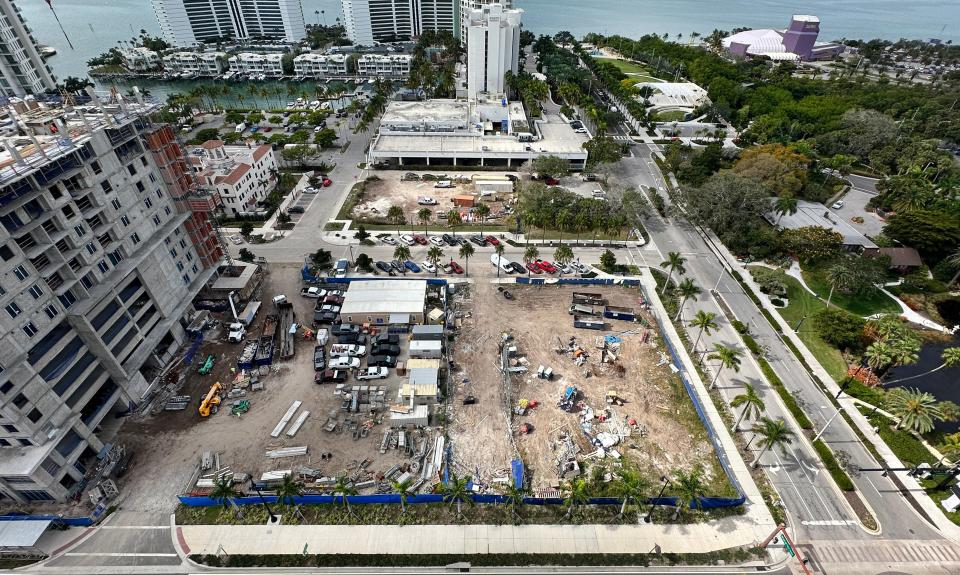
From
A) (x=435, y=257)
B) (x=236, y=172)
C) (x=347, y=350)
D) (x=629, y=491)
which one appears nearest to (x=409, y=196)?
(x=435, y=257)

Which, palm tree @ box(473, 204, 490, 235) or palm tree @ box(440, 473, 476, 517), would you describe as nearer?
palm tree @ box(440, 473, 476, 517)

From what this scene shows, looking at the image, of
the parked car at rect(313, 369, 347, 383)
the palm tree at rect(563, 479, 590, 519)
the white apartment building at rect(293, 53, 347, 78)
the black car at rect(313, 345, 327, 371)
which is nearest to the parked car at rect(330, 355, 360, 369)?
the parked car at rect(313, 369, 347, 383)

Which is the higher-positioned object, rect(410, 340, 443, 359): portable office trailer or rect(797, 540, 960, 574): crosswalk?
rect(410, 340, 443, 359): portable office trailer

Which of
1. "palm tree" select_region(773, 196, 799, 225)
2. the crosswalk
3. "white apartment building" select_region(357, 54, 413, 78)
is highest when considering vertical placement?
"white apartment building" select_region(357, 54, 413, 78)

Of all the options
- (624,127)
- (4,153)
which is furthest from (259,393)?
(624,127)

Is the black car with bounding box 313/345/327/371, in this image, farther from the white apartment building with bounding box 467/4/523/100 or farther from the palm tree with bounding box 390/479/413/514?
the white apartment building with bounding box 467/4/523/100

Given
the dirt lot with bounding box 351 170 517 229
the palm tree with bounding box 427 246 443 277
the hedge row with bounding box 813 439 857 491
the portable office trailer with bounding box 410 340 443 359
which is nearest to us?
the hedge row with bounding box 813 439 857 491

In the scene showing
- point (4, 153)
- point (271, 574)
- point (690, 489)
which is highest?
point (4, 153)

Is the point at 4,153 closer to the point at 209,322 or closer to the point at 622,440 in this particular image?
the point at 209,322
